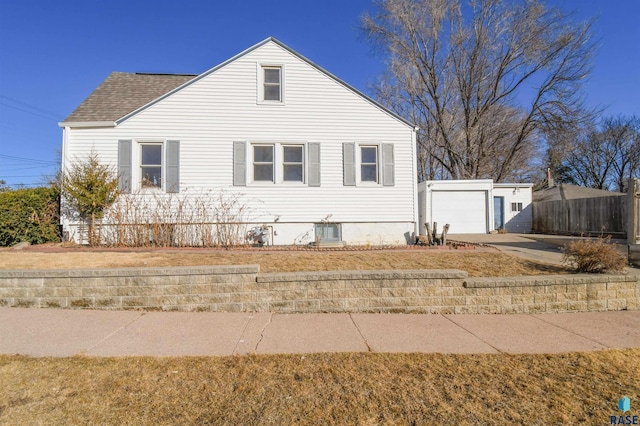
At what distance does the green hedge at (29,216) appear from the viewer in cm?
895

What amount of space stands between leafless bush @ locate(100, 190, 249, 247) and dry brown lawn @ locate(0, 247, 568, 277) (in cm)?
186

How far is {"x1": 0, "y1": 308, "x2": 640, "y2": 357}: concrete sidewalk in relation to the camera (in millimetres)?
3715

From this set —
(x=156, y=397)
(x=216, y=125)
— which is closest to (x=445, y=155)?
(x=216, y=125)

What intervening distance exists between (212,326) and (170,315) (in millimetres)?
848

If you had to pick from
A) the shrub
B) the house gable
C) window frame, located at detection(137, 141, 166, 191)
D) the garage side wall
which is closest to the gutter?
the house gable

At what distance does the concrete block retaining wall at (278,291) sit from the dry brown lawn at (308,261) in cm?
79

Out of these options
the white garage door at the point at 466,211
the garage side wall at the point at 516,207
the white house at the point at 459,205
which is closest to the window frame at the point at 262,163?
the white house at the point at 459,205

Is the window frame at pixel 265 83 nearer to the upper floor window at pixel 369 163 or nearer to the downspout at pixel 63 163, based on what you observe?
the upper floor window at pixel 369 163

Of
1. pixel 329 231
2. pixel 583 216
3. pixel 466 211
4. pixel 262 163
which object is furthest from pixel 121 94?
pixel 583 216

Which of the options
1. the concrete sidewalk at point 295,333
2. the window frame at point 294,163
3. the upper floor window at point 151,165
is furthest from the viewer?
the window frame at point 294,163

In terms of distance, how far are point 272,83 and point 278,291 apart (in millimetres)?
7992

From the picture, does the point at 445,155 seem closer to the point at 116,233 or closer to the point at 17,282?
the point at 116,233

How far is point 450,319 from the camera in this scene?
4891mm

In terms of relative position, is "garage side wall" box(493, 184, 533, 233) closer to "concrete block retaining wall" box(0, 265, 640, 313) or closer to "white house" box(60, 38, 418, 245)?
"white house" box(60, 38, 418, 245)
